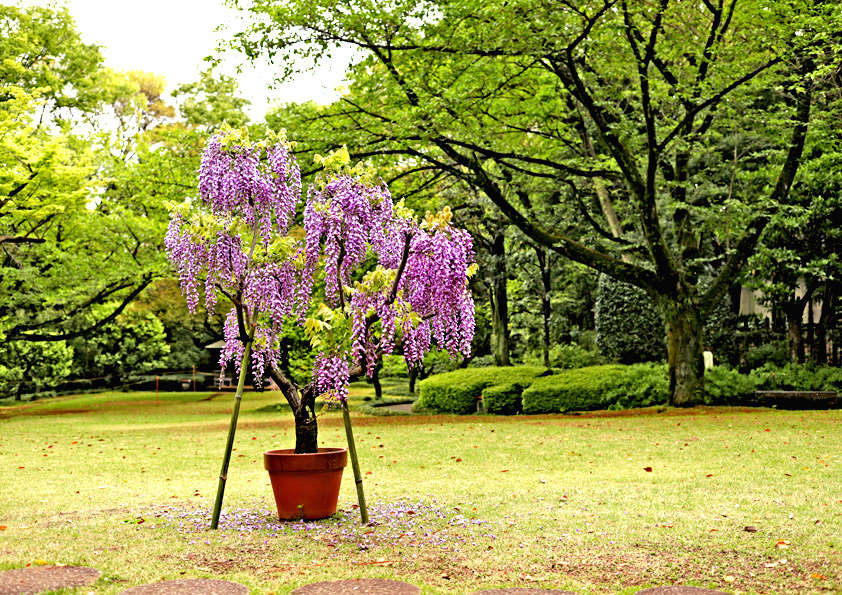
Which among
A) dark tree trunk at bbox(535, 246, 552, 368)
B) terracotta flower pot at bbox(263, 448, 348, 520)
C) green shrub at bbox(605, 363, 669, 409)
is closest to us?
terracotta flower pot at bbox(263, 448, 348, 520)

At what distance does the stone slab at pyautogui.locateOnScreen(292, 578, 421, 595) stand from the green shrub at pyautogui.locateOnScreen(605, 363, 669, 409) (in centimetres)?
1350

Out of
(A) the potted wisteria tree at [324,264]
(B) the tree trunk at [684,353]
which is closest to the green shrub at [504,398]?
(B) the tree trunk at [684,353]

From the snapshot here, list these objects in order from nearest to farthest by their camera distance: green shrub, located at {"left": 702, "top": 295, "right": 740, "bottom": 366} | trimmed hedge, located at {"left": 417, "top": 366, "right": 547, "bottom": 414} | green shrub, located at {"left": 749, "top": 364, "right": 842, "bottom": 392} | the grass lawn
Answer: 1. the grass lawn
2. green shrub, located at {"left": 749, "top": 364, "right": 842, "bottom": 392}
3. trimmed hedge, located at {"left": 417, "top": 366, "right": 547, "bottom": 414}
4. green shrub, located at {"left": 702, "top": 295, "right": 740, "bottom": 366}

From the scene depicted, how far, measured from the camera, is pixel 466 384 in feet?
63.9

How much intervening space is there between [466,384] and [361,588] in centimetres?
1510

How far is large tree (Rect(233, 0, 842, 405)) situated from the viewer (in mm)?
13188

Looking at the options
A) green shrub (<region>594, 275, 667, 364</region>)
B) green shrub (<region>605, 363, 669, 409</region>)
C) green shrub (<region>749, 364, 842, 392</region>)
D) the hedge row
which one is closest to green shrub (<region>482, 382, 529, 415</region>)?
the hedge row

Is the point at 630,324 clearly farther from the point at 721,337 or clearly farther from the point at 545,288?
the point at 545,288

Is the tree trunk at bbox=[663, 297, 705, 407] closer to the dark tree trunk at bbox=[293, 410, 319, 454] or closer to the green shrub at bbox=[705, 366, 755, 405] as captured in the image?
the green shrub at bbox=[705, 366, 755, 405]

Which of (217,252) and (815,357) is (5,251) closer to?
(217,252)

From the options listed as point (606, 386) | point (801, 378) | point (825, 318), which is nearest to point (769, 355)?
point (825, 318)

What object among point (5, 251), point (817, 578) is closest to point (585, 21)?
point (817, 578)

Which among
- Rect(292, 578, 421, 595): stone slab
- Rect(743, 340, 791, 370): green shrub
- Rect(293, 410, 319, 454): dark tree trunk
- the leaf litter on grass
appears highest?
Rect(743, 340, 791, 370): green shrub

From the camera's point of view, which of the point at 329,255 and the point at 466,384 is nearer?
the point at 329,255
